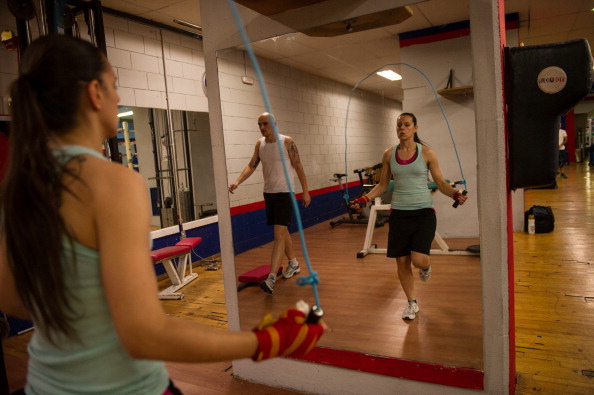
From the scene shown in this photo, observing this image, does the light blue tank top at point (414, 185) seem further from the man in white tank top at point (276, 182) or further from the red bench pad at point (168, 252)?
the red bench pad at point (168, 252)

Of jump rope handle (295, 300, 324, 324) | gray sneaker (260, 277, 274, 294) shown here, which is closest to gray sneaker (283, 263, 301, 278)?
gray sneaker (260, 277, 274, 294)

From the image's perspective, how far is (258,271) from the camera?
414 cm

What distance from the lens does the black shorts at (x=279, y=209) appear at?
4.06 m

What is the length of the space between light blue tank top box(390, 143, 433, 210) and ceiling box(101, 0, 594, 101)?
138cm

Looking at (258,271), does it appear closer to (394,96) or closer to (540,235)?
(540,235)

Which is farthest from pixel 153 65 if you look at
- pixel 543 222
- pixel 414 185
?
pixel 543 222

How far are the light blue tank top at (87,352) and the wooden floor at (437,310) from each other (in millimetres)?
1884

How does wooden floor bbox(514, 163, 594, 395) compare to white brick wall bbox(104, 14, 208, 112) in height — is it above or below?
below

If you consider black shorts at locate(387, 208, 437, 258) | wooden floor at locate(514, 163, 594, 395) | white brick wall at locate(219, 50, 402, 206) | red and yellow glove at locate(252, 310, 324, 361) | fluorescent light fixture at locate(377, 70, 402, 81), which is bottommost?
wooden floor at locate(514, 163, 594, 395)

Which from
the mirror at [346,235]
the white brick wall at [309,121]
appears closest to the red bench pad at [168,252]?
the mirror at [346,235]

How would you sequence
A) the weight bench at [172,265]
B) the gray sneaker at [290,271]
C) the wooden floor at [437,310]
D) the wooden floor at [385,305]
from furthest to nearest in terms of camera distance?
the gray sneaker at [290,271], the weight bench at [172,265], the wooden floor at [385,305], the wooden floor at [437,310]

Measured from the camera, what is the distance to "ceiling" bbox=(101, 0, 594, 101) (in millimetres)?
4422

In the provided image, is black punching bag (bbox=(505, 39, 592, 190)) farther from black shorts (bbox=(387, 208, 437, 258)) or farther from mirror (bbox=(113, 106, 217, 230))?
mirror (bbox=(113, 106, 217, 230))

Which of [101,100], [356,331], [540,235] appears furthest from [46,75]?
[540,235]
